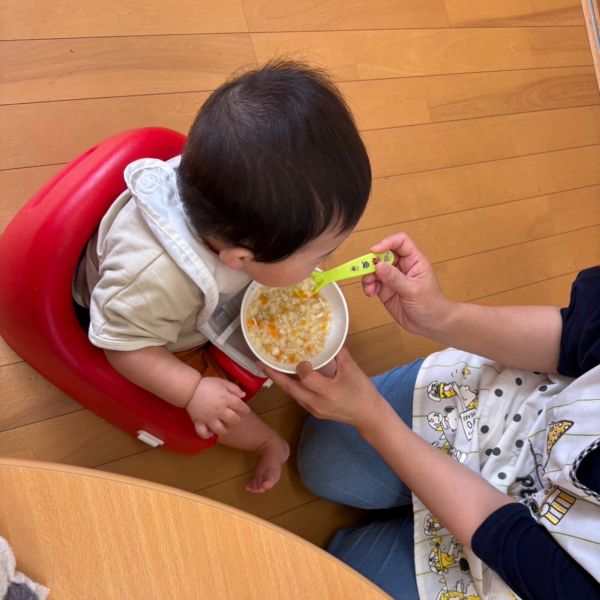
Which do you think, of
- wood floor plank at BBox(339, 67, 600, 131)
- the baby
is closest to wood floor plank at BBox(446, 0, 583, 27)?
wood floor plank at BBox(339, 67, 600, 131)

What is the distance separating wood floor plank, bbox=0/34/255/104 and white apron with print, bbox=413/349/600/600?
0.84m

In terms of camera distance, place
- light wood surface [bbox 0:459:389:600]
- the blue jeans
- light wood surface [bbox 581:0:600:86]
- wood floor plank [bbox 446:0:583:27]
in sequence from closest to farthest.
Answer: light wood surface [bbox 0:459:389:600]
the blue jeans
wood floor plank [bbox 446:0:583:27]
light wood surface [bbox 581:0:600:86]

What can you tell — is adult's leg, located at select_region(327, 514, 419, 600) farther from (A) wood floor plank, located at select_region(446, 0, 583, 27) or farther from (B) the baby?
(A) wood floor plank, located at select_region(446, 0, 583, 27)

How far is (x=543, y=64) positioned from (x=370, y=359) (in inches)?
44.0

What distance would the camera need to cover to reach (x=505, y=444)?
0.98m

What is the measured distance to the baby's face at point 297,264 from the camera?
0.72m

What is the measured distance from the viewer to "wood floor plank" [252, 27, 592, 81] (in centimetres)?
144

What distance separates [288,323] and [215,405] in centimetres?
18

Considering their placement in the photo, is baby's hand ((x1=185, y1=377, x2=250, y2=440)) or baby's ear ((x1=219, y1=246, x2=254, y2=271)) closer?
baby's ear ((x1=219, y1=246, x2=254, y2=271))

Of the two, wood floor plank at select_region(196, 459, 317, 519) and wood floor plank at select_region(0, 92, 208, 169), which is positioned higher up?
wood floor plank at select_region(0, 92, 208, 169)

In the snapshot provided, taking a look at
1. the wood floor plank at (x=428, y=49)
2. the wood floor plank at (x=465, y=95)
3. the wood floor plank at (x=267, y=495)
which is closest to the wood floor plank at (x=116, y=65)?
the wood floor plank at (x=428, y=49)

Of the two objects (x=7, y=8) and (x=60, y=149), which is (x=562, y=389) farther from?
(x=7, y=8)

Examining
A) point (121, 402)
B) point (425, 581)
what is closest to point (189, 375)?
point (121, 402)

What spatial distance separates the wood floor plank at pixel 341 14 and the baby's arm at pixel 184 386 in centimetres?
89
